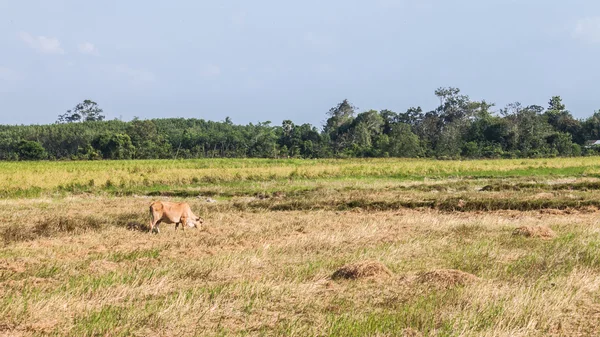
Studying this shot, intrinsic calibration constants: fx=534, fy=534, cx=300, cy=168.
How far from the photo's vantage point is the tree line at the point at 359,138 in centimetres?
6981

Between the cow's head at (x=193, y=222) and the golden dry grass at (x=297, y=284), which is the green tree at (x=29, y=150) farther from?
the cow's head at (x=193, y=222)

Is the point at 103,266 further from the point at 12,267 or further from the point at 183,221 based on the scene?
the point at 183,221

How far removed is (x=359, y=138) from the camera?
A: 82938mm

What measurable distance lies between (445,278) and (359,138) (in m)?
76.9

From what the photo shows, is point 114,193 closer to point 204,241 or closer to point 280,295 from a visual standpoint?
point 204,241

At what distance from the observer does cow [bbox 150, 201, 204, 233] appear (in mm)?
11727

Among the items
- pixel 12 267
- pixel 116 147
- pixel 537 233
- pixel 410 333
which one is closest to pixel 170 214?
pixel 12 267

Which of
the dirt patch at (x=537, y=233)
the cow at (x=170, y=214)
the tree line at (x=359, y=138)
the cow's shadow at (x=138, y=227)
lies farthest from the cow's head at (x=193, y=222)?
the tree line at (x=359, y=138)

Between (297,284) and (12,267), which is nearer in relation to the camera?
(297,284)

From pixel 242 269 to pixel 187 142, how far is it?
76208 mm

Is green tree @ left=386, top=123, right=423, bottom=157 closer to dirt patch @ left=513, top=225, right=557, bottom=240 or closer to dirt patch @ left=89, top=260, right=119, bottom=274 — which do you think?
dirt patch @ left=513, top=225, right=557, bottom=240

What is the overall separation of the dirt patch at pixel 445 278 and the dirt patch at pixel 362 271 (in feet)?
1.56

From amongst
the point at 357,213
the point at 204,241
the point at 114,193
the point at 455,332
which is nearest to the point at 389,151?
the point at 114,193

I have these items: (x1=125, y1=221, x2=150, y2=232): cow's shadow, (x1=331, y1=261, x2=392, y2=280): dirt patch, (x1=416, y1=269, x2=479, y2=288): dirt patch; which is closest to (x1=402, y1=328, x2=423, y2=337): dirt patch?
(x1=416, y1=269, x2=479, y2=288): dirt patch
